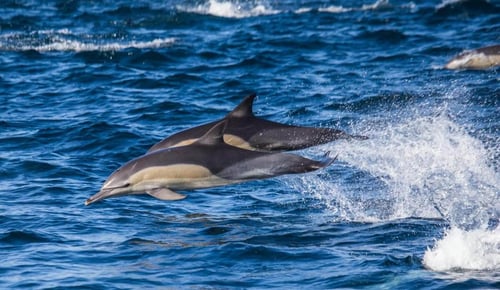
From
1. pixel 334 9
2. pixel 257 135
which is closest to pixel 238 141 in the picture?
pixel 257 135

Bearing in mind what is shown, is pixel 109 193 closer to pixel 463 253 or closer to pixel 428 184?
pixel 463 253

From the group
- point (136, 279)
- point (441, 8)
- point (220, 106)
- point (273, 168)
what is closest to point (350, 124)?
point (220, 106)

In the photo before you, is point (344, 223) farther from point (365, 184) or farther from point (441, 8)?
point (441, 8)

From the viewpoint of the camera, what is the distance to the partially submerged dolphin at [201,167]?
1268 cm

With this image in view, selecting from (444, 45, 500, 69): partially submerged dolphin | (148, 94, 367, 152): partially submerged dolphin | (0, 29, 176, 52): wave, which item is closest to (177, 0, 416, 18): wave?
(0, 29, 176, 52): wave

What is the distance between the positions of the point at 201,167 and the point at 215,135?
1.39ft

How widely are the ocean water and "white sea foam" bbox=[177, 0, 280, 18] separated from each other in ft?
0.37

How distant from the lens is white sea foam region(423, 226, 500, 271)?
439 inches

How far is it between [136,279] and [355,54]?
14.6 meters

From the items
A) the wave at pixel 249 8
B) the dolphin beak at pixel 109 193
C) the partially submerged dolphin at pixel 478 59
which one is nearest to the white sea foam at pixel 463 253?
the dolphin beak at pixel 109 193

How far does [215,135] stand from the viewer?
42.4ft

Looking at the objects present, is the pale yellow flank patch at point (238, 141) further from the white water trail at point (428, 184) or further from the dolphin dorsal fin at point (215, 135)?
the white water trail at point (428, 184)

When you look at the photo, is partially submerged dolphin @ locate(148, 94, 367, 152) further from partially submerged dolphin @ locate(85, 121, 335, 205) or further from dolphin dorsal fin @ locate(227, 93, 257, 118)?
partially submerged dolphin @ locate(85, 121, 335, 205)

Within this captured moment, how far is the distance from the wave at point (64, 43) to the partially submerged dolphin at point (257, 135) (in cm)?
1181
